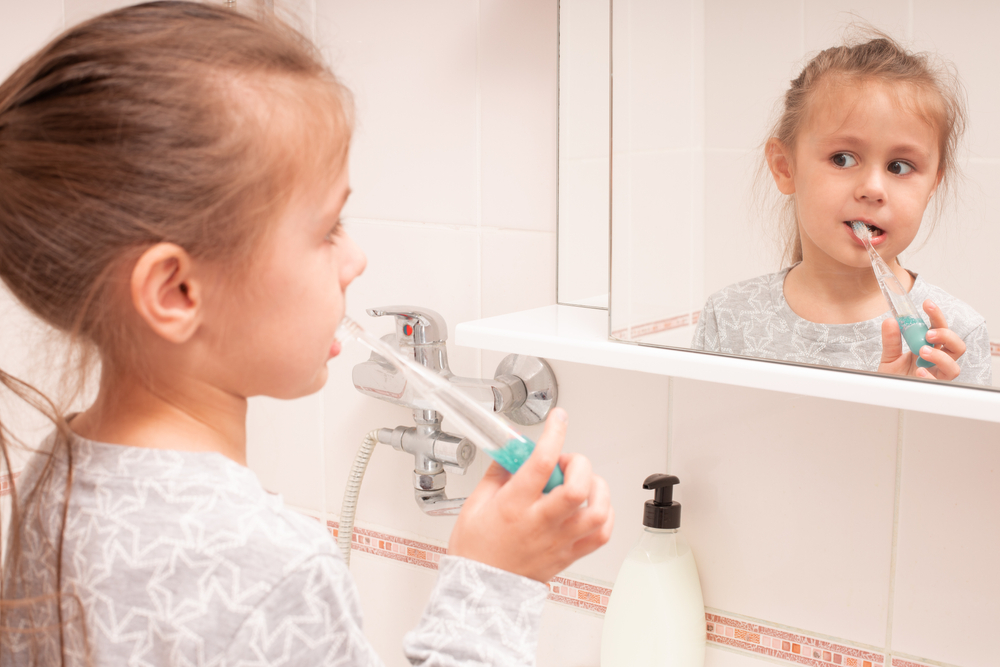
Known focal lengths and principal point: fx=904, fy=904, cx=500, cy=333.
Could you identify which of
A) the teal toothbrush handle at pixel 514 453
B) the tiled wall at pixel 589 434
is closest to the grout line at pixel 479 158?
the tiled wall at pixel 589 434

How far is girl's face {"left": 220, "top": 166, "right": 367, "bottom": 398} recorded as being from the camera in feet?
1.82

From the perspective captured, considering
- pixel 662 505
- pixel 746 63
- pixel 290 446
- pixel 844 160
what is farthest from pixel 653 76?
pixel 290 446

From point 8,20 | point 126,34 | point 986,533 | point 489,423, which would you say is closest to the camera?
point 126,34

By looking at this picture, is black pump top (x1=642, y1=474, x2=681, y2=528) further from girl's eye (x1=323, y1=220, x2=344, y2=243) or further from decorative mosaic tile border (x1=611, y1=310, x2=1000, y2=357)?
girl's eye (x1=323, y1=220, x2=344, y2=243)

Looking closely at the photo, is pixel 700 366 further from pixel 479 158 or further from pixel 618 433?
pixel 479 158

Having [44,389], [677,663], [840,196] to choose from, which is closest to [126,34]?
[44,389]

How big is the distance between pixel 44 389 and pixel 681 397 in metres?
0.58

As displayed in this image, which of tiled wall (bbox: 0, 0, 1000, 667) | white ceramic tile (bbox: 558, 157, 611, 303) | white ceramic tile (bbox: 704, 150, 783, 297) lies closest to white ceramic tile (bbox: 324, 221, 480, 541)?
tiled wall (bbox: 0, 0, 1000, 667)

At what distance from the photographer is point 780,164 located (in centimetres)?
72

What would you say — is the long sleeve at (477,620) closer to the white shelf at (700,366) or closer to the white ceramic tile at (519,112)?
the white shelf at (700,366)

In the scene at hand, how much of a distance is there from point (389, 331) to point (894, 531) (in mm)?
605

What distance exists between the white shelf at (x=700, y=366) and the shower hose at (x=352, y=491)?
26 centimetres

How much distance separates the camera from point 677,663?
34.8 inches

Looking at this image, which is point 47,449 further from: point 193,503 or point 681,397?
point 681,397
